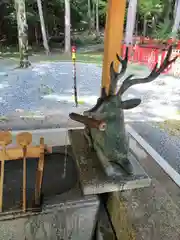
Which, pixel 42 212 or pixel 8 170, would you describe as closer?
pixel 42 212

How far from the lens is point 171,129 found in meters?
3.61

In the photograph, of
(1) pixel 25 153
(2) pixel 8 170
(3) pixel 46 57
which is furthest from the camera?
(3) pixel 46 57

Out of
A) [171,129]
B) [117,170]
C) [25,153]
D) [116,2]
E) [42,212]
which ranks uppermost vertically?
[116,2]

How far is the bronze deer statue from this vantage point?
1346 millimetres

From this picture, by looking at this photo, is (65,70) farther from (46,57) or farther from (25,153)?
(25,153)

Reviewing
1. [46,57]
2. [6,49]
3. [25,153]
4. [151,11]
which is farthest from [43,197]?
[151,11]

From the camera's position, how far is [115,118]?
4.48 ft

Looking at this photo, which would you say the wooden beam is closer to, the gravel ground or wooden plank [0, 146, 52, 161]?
wooden plank [0, 146, 52, 161]

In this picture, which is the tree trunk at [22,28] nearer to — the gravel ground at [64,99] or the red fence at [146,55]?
the gravel ground at [64,99]

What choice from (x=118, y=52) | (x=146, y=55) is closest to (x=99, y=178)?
(x=118, y=52)

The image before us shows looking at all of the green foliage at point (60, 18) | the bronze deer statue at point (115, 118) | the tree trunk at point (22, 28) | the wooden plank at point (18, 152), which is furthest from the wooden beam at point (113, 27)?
the green foliage at point (60, 18)

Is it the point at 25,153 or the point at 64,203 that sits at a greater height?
the point at 25,153

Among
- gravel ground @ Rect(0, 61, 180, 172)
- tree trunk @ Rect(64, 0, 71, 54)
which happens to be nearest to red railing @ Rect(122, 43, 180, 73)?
gravel ground @ Rect(0, 61, 180, 172)

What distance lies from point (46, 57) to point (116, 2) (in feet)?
26.4
